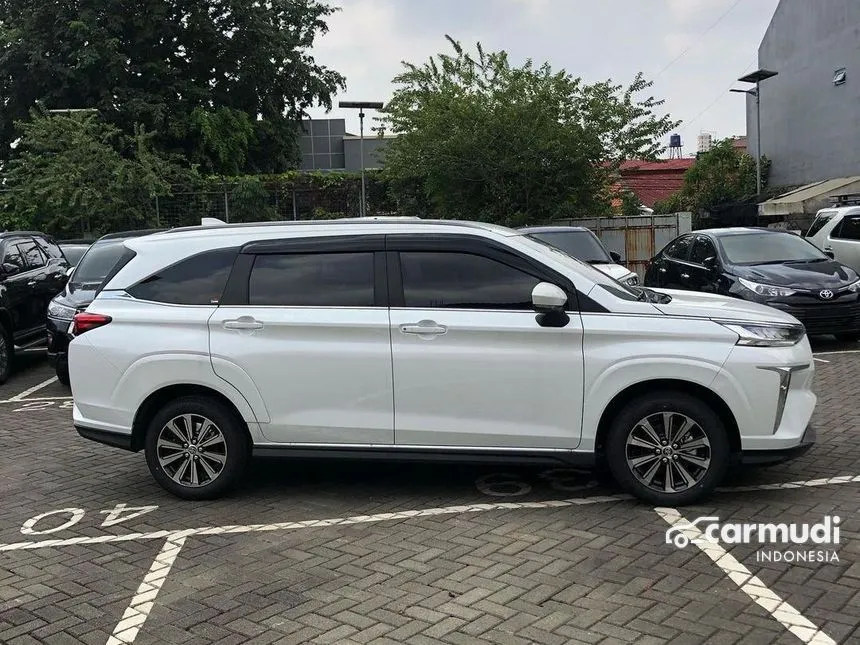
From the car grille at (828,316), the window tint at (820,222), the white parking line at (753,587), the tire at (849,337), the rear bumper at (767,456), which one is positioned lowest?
the white parking line at (753,587)

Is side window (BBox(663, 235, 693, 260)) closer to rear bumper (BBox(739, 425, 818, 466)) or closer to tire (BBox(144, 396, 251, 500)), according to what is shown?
rear bumper (BBox(739, 425, 818, 466))

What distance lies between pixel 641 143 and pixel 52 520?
17.1 meters

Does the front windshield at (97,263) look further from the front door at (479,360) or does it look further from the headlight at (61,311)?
the front door at (479,360)

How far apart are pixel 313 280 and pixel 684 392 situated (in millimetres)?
2449

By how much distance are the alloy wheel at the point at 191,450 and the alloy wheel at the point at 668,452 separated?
265cm

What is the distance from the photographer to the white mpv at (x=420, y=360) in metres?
5.28

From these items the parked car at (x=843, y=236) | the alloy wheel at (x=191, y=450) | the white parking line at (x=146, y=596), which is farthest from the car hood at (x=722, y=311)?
the parked car at (x=843, y=236)

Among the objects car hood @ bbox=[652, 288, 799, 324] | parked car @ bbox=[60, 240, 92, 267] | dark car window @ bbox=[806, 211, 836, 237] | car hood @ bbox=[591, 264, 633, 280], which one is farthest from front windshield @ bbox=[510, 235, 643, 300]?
dark car window @ bbox=[806, 211, 836, 237]

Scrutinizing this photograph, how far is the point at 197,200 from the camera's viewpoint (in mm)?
23766

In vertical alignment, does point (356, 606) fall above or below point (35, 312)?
below

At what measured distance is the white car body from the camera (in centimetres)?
1481

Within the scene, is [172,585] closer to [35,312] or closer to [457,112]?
[35,312]

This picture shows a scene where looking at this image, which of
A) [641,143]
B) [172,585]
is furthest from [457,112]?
[172,585]

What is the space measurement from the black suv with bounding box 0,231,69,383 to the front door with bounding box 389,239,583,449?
771cm
